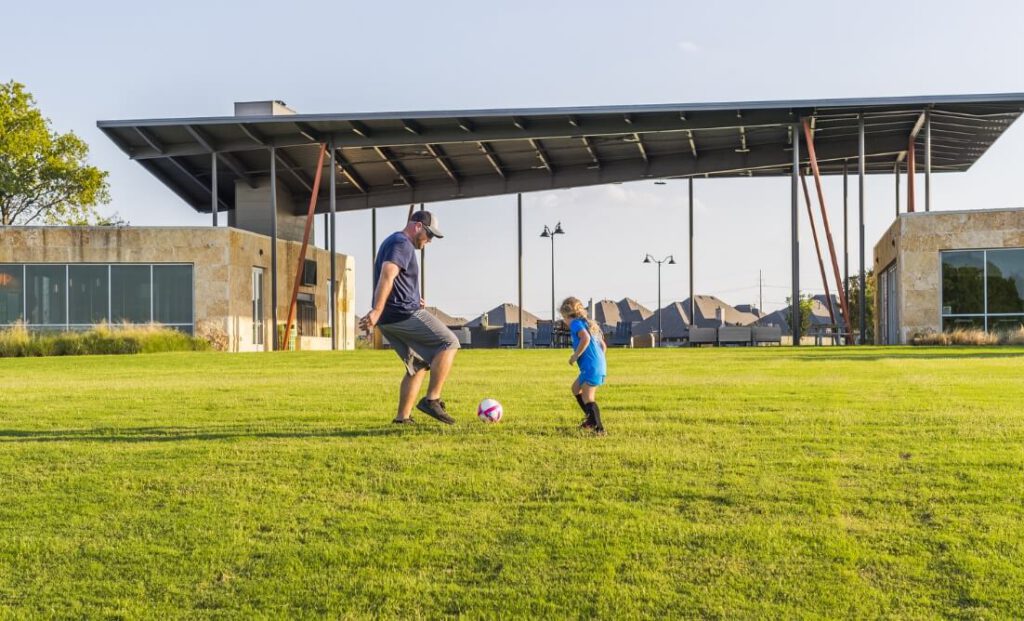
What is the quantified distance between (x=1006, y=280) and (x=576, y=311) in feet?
78.4

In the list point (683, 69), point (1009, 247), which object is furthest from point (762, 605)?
point (1009, 247)

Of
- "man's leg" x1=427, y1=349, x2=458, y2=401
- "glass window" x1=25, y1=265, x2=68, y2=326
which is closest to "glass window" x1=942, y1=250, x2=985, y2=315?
"man's leg" x1=427, y1=349, x2=458, y2=401

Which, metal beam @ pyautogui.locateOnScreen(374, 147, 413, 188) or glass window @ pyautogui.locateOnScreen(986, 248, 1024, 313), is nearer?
glass window @ pyautogui.locateOnScreen(986, 248, 1024, 313)

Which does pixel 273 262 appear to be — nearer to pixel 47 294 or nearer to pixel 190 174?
pixel 190 174

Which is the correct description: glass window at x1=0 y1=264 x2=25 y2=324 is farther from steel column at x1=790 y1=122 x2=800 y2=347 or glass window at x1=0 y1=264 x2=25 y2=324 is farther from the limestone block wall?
steel column at x1=790 y1=122 x2=800 y2=347

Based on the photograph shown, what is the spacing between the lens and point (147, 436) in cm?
789

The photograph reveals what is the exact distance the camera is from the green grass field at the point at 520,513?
167 inches

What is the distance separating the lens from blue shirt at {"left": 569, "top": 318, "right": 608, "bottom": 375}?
8211 mm

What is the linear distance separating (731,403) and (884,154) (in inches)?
1138

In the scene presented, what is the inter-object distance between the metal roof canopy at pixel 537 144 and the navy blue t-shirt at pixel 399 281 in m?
22.3

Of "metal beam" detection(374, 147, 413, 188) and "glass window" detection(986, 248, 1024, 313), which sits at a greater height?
"metal beam" detection(374, 147, 413, 188)

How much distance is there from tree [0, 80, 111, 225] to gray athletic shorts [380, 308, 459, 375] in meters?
36.2

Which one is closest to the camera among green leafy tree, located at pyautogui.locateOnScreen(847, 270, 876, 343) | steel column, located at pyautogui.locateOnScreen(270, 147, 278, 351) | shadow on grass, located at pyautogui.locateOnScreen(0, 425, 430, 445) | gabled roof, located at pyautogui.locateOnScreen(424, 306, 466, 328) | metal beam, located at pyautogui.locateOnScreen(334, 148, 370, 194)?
shadow on grass, located at pyautogui.locateOnScreen(0, 425, 430, 445)

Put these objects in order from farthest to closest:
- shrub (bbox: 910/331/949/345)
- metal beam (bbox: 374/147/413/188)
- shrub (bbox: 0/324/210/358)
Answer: metal beam (bbox: 374/147/413/188)
shrub (bbox: 910/331/949/345)
shrub (bbox: 0/324/210/358)
